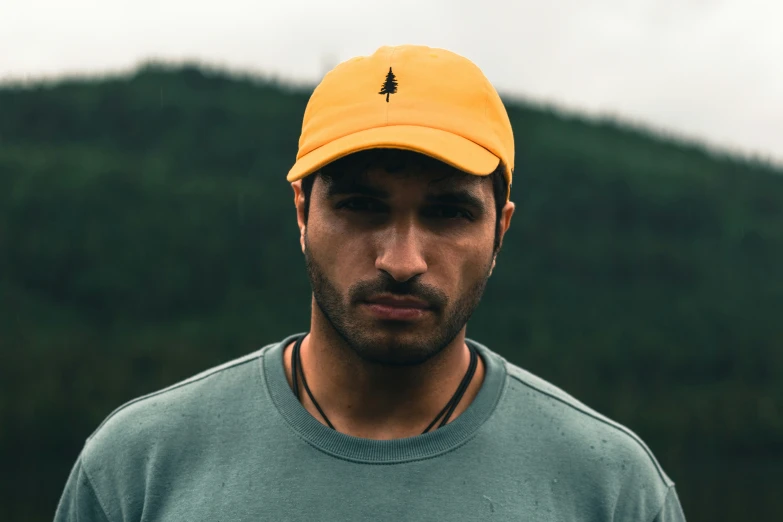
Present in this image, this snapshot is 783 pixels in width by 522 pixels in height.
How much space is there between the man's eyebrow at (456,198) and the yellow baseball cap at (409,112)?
0.23 ft

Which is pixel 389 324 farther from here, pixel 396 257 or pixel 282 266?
pixel 282 266

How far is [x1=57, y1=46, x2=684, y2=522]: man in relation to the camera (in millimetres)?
1842

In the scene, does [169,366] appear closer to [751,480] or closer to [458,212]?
[751,480]

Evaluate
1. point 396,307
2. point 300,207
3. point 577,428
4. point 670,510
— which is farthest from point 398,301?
point 670,510

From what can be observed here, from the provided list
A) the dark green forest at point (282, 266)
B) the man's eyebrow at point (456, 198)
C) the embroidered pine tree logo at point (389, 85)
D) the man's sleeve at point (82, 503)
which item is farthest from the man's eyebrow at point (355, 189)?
the dark green forest at point (282, 266)

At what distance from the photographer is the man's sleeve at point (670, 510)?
1941mm

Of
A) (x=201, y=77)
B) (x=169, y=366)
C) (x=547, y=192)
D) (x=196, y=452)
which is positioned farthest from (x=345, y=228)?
(x=201, y=77)

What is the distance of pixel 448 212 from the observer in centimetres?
194

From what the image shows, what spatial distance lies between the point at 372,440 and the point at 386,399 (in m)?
0.15

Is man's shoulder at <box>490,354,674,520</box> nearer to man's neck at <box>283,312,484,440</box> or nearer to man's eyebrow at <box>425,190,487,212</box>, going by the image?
man's neck at <box>283,312,484,440</box>

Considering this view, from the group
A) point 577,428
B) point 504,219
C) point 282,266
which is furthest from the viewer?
point 282,266

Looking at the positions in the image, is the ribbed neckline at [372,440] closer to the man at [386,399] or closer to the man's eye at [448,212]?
the man at [386,399]

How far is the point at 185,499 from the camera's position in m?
1.86

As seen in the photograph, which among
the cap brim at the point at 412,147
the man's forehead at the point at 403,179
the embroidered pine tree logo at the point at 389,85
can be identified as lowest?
the man's forehead at the point at 403,179
